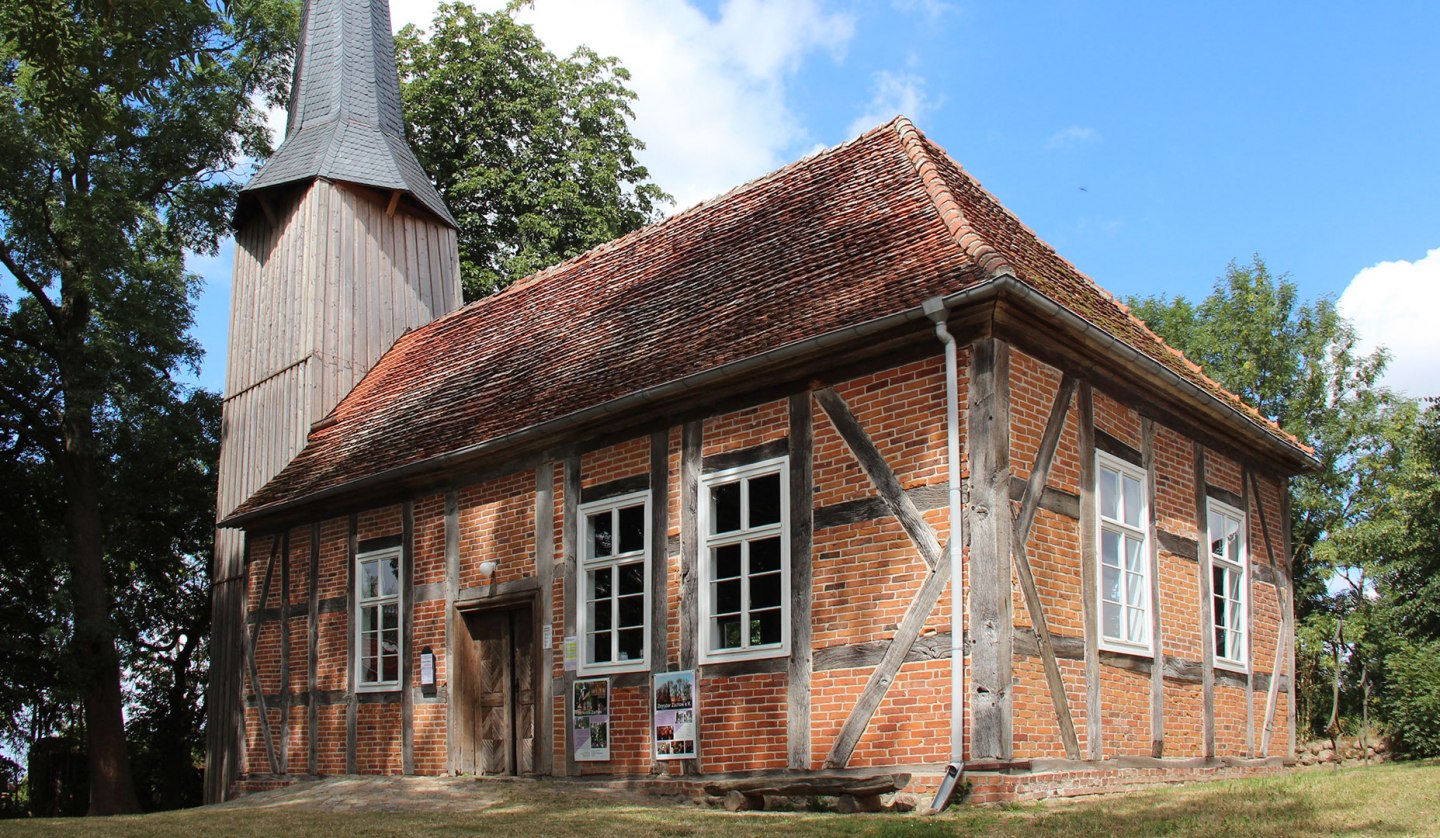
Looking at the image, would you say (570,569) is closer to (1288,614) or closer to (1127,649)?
(1127,649)

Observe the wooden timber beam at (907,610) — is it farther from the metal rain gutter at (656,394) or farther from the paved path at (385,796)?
the paved path at (385,796)

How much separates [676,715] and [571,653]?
165cm

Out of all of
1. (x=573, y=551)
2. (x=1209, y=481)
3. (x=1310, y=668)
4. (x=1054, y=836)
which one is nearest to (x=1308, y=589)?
(x=1310, y=668)

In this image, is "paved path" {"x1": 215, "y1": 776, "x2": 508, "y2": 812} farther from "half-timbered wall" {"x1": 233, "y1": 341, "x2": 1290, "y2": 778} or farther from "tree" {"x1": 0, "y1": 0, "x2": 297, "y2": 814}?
"tree" {"x1": 0, "y1": 0, "x2": 297, "y2": 814}

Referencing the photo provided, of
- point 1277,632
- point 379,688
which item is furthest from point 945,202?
point 379,688

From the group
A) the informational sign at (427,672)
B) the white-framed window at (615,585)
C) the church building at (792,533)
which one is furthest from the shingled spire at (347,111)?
the white-framed window at (615,585)

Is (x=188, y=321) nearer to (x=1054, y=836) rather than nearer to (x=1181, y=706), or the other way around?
(x=1181, y=706)

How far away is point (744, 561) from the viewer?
11305 millimetres

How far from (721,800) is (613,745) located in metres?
1.68

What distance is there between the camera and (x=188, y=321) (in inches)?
884

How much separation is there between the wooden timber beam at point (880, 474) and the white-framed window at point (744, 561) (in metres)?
0.64

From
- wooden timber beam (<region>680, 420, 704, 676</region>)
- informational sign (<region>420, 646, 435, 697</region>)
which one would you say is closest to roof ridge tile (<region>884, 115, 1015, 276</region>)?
wooden timber beam (<region>680, 420, 704, 676</region>)

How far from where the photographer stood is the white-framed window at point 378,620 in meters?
15.3

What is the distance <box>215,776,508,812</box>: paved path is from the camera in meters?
11.2
